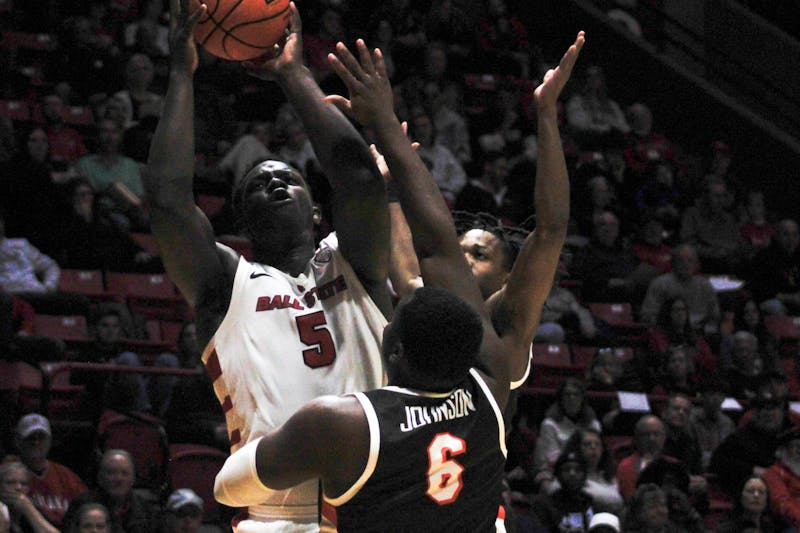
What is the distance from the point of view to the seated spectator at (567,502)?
317 inches

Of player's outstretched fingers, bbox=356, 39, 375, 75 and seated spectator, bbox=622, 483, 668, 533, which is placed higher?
player's outstretched fingers, bbox=356, 39, 375, 75

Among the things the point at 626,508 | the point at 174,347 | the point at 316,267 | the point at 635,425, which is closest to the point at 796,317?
the point at 635,425

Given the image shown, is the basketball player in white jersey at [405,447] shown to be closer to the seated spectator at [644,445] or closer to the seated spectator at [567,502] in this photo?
the seated spectator at [567,502]

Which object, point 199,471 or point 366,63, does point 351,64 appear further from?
point 199,471

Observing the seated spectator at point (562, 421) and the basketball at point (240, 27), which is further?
the seated spectator at point (562, 421)

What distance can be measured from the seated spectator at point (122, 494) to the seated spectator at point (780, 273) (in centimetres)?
701

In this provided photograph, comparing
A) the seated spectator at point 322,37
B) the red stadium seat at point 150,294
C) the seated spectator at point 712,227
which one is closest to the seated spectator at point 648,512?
the red stadium seat at point 150,294

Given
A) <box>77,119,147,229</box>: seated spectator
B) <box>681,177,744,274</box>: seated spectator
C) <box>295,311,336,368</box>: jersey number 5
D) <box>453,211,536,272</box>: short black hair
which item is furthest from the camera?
<box>681,177,744,274</box>: seated spectator

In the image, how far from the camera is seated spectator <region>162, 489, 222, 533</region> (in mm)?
6918

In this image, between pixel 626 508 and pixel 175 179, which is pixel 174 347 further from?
pixel 175 179

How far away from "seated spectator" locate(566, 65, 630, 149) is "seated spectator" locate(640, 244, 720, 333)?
2470 millimetres

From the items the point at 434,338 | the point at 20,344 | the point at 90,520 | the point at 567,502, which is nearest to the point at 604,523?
the point at 567,502

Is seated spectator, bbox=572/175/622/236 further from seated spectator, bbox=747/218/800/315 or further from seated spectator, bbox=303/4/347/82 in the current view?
seated spectator, bbox=303/4/347/82

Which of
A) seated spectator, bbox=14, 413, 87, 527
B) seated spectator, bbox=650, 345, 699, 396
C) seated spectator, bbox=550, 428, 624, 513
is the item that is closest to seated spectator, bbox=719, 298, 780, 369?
seated spectator, bbox=650, 345, 699, 396
